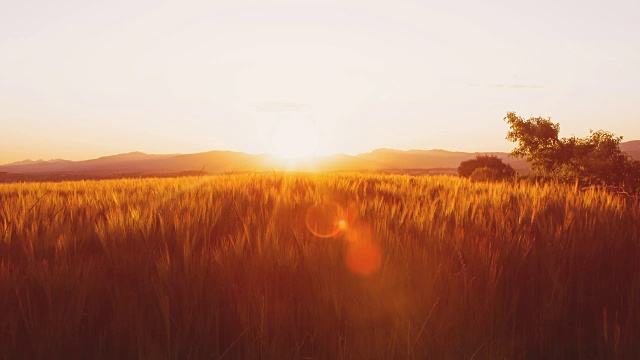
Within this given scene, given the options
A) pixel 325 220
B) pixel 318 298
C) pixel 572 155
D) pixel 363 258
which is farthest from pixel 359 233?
pixel 572 155

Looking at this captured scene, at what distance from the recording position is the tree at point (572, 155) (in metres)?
19.2

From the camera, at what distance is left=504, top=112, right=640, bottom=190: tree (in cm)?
1925

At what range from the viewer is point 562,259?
214 centimetres

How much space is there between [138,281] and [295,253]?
28.8 inches

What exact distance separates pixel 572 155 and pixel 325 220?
23437mm

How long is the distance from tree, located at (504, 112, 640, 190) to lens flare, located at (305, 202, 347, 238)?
55.5 feet

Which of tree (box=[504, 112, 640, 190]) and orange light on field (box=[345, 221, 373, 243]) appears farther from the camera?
tree (box=[504, 112, 640, 190])

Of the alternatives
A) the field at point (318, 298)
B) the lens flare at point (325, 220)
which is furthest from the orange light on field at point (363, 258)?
the lens flare at point (325, 220)

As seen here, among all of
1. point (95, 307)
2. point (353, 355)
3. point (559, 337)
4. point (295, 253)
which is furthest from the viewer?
point (295, 253)

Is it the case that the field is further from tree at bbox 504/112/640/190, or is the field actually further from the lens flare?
tree at bbox 504/112/640/190

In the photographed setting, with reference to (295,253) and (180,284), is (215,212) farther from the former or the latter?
(180,284)

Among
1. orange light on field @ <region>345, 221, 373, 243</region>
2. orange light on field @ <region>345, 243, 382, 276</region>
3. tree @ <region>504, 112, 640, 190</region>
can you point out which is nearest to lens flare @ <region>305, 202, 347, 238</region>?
orange light on field @ <region>345, 221, 373, 243</region>

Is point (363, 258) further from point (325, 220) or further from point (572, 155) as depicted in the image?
point (572, 155)

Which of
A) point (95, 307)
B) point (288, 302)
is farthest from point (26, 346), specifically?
point (288, 302)
